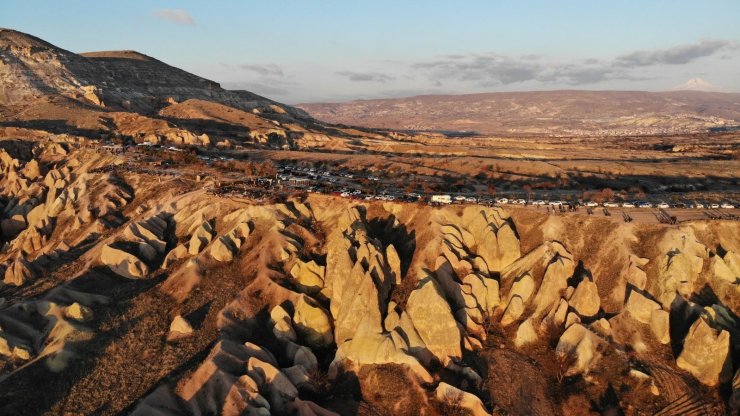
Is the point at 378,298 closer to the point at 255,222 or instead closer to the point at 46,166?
the point at 255,222

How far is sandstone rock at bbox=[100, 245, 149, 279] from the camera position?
49.2m

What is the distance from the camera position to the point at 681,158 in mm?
132375

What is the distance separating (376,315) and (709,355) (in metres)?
25.3

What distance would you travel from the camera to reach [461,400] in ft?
108

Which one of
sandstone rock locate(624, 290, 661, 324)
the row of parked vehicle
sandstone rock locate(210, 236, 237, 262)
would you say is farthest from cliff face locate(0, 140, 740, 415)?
Result: the row of parked vehicle

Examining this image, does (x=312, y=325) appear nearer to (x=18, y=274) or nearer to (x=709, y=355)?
(x=709, y=355)

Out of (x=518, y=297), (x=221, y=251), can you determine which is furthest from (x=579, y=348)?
(x=221, y=251)

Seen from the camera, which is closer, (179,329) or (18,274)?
(179,329)

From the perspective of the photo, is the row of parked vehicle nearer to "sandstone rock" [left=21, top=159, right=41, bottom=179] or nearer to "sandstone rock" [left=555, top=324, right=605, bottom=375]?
"sandstone rock" [left=555, top=324, right=605, bottom=375]

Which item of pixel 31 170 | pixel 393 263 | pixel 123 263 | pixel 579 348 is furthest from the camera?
pixel 31 170

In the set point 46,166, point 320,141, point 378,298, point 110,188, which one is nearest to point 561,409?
point 378,298

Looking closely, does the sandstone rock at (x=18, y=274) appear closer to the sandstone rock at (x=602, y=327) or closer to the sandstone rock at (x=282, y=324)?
the sandstone rock at (x=282, y=324)

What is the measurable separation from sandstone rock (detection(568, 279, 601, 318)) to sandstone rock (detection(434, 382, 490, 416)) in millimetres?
13882

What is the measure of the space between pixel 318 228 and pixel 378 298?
59.2 ft
